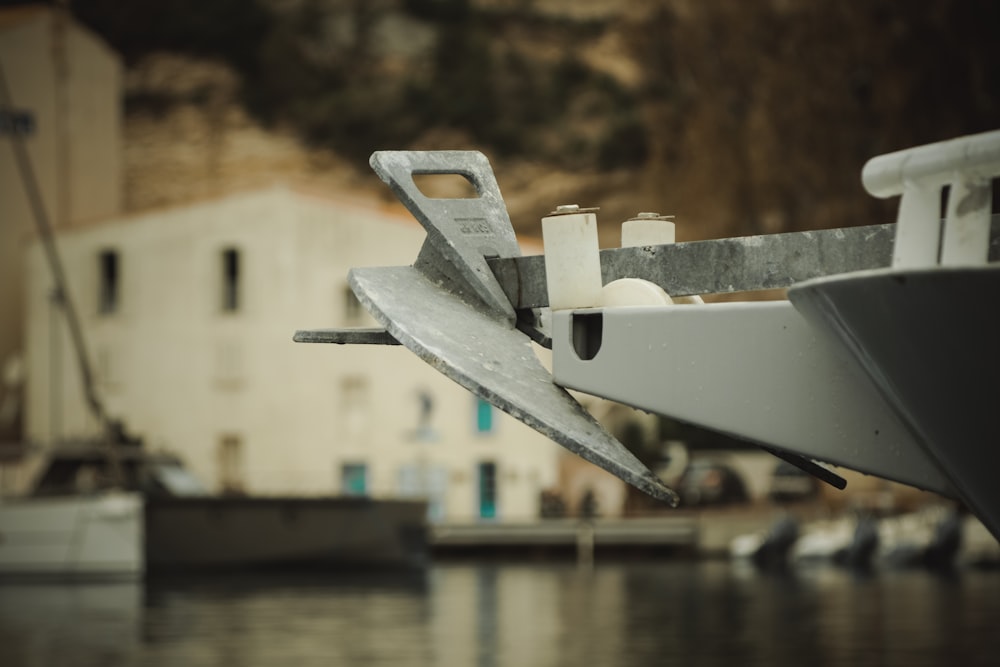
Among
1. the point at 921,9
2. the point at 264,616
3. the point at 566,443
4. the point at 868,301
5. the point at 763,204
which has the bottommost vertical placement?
the point at 264,616

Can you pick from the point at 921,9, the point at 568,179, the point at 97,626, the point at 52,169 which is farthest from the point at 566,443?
the point at 568,179

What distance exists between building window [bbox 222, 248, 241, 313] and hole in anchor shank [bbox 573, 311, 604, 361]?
166ft

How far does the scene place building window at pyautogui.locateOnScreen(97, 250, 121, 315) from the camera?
5769 centimetres

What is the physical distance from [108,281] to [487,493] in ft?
45.5

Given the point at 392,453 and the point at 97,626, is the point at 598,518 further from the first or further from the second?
the point at 97,626

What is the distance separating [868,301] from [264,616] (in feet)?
74.6

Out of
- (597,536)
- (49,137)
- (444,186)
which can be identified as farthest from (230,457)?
(444,186)

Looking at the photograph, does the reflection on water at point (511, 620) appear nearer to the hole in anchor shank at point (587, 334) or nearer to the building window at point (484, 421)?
the hole in anchor shank at point (587, 334)

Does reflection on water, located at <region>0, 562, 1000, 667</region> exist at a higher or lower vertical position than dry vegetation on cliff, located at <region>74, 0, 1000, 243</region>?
lower

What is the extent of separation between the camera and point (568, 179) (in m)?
89.7

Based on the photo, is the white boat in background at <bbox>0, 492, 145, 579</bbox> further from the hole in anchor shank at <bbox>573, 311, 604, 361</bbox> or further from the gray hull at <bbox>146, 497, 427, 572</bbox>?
the hole in anchor shank at <bbox>573, 311, 604, 361</bbox>

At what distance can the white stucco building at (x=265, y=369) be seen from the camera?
54.5 m

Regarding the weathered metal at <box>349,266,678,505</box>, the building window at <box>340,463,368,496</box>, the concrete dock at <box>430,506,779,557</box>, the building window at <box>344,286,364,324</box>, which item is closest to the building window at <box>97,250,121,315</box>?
the building window at <box>344,286,364,324</box>

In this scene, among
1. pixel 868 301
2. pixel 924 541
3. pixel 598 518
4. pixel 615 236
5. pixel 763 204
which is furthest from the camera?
pixel 615 236
